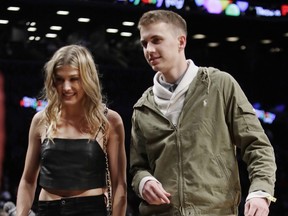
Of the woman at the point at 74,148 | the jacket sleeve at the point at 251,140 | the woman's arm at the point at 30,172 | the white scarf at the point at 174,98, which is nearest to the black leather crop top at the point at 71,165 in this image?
the woman at the point at 74,148

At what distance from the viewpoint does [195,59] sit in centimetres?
1021

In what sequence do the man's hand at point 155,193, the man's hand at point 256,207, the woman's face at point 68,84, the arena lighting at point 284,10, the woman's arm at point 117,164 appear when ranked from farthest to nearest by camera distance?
the arena lighting at point 284,10
the woman's arm at point 117,164
the woman's face at point 68,84
the man's hand at point 155,193
the man's hand at point 256,207

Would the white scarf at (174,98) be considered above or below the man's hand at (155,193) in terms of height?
above

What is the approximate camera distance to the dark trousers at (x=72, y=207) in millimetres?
2492

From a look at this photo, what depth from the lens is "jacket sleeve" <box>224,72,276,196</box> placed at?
2404mm

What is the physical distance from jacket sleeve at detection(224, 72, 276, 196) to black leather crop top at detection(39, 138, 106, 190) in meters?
0.52

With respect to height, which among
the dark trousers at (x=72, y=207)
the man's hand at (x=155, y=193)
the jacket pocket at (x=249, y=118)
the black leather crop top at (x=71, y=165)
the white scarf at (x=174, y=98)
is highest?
the white scarf at (x=174, y=98)

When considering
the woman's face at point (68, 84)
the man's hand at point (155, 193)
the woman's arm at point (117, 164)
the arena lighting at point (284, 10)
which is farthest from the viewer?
the arena lighting at point (284, 10)

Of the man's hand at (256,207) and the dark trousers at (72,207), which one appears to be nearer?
the man's hand at (256,207)

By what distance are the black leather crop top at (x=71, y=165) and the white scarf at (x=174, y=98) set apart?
0.97 ft

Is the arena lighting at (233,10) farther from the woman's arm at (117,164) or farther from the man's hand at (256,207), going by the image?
the man's hand at (256,207)

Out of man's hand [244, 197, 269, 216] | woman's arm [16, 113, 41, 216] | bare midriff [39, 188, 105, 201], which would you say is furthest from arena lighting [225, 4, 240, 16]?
man's hand [244, 197, 269, 216]

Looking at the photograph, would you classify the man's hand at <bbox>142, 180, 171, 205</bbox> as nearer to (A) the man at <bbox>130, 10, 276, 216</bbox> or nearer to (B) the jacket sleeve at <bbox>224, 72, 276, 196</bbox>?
(A) the man at <bbox>130, 10, 276, 216</bbox>

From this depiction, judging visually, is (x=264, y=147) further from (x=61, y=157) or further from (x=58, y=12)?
(x=58, y=12)
